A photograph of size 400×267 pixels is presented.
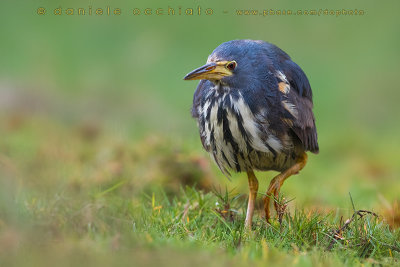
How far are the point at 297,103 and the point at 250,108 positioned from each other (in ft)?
1.68

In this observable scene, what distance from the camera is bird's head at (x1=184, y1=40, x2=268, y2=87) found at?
5.06 metres

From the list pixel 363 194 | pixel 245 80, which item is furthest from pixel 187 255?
pixel 363 194

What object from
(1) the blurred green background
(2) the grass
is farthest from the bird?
(1) the blurred green background

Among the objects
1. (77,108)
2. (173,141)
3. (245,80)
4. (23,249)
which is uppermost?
(245,80)

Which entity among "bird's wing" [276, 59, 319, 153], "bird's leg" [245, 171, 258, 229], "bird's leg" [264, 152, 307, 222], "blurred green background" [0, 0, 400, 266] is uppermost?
"bird's wing" [276, 59, 319, 153]

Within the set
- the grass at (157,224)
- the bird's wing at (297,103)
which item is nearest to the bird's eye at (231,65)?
the bird's wing at (297,103)

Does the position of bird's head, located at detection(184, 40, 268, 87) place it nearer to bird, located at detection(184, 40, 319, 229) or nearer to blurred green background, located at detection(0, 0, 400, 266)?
bird, located at detection(184, 40, 319, 229)

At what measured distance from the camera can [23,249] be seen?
4.00 metres

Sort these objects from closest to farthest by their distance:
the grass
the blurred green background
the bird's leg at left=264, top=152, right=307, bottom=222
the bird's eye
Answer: the grass
the bird's eye
the bird's leg at left=264, top=152, right=307, bottom=222
the blurred green background

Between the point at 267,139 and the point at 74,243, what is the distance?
69.7 inches

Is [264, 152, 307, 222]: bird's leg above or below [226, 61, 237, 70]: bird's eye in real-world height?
below

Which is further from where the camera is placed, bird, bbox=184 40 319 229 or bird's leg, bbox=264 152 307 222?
bird's leg, bbox=264 152 307 222

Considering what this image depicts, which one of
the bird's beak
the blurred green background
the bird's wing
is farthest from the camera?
the blurred green background

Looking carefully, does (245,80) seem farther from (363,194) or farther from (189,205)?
(363,194)
